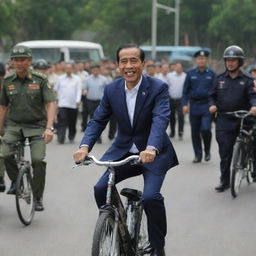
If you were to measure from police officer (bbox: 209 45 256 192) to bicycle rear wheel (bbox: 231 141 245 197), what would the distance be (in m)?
0.22

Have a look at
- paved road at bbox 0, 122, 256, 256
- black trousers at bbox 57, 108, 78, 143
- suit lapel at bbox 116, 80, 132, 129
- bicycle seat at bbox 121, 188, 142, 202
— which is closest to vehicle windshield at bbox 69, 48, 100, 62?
black trousers at bbox 57, 108, 78, 143

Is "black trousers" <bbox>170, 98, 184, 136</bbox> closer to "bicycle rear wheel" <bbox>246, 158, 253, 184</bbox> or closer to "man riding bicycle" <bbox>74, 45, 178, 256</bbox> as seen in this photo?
"bicycle rear wheel" <bbox>246, 158, 253, 184</bbox>

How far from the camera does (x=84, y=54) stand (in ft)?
92.4

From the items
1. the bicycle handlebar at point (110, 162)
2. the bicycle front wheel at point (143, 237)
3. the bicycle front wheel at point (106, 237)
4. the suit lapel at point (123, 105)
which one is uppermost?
the suit lapel at point (123, 105)

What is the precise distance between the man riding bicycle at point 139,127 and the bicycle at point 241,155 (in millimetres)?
3874

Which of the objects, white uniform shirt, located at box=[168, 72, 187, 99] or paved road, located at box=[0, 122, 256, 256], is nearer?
paved road, located at box=[0, 122, 256, 256]

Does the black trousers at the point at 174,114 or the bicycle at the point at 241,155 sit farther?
the black trousers at the point at 174,114

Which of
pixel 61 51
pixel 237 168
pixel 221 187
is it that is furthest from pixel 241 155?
pixel 61 51

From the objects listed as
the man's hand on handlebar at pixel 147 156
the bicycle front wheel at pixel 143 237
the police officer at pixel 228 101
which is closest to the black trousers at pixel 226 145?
the police officer at pixel 228 101

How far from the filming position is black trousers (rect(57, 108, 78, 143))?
16.9 meters

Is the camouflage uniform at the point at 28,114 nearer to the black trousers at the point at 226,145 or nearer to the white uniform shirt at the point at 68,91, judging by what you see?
the black trousers at the point at 226,145

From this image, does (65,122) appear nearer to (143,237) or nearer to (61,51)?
(61,51)

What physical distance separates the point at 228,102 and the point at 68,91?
7.40 metres

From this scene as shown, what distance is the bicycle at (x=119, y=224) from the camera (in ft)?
16.7
